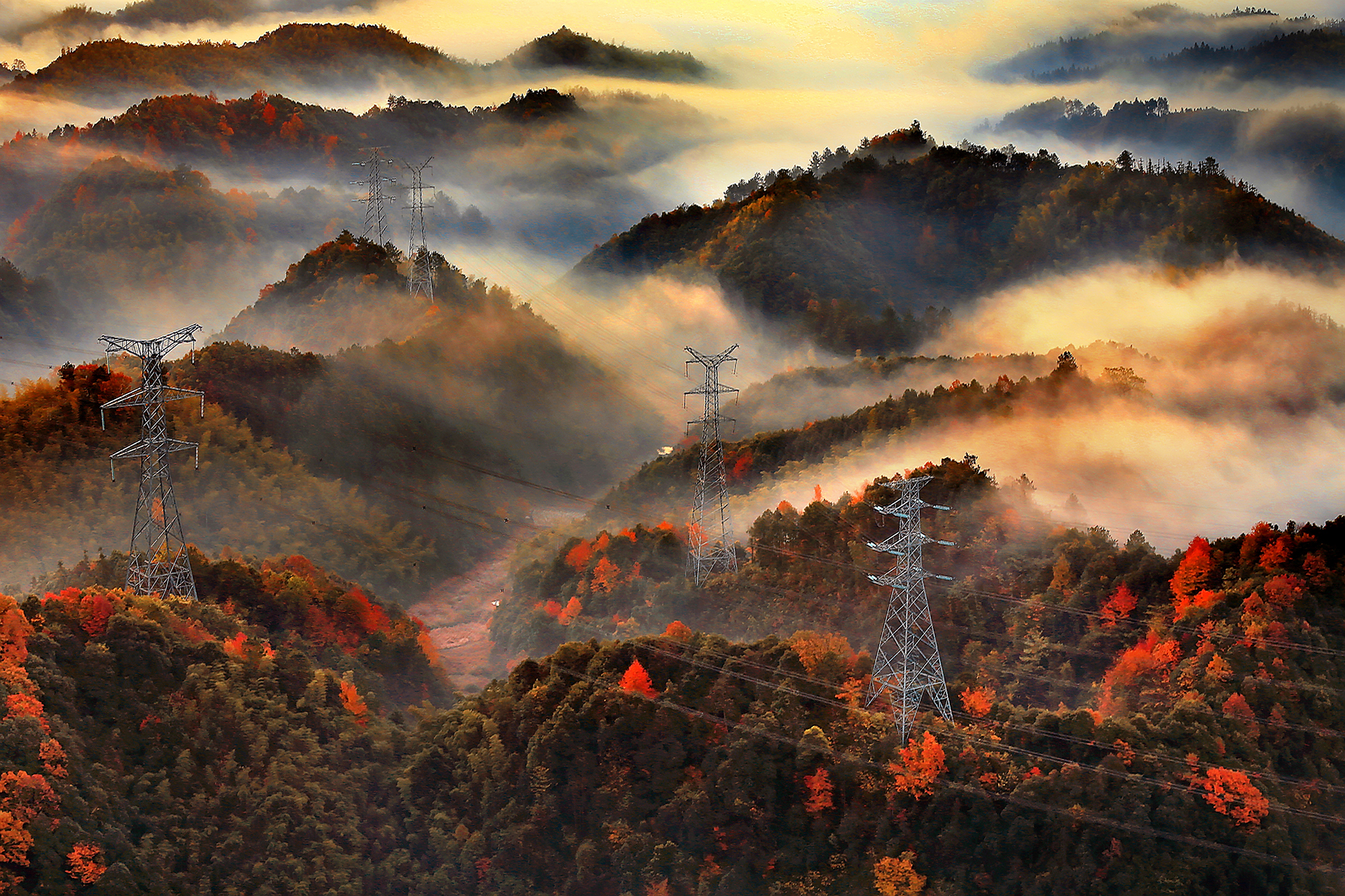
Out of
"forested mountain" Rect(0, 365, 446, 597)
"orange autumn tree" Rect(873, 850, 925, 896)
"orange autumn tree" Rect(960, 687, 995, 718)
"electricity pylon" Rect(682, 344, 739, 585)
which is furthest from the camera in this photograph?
"forested mountain" Rect(0, 365, 446, 597)

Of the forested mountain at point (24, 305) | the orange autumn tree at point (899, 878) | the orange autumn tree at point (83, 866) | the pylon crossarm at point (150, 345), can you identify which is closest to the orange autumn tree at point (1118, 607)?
the orange autumn tree at point (899, 878)

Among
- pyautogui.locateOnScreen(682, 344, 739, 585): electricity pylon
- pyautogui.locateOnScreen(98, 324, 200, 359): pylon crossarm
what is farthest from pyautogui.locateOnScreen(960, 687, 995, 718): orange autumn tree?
pyautogui.locateOnScreen(98, 324, 200, 359): pylon crossarm

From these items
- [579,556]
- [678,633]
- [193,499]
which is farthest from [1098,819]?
[193,499]

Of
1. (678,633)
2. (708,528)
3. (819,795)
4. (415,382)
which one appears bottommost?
(819,795)

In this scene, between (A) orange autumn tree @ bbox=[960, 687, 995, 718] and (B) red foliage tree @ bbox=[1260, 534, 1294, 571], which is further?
(B) red foliage tree @ bbox=[1260, 534, 1294, 571]

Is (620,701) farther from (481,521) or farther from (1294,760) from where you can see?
(481,521)

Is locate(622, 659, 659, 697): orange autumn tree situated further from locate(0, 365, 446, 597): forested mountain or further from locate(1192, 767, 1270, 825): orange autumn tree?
locate(0, 365, 446, 597): forested mountain

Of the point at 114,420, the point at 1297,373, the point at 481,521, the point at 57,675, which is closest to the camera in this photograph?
the point at 57,675

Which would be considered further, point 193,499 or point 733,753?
point 193,499

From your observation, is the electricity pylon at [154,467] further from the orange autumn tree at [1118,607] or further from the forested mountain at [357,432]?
the orange autumn tree at [1118,607]

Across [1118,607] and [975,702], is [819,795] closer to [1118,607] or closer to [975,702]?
[975,702]

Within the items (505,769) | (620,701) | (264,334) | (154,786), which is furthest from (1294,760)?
(264,334)
